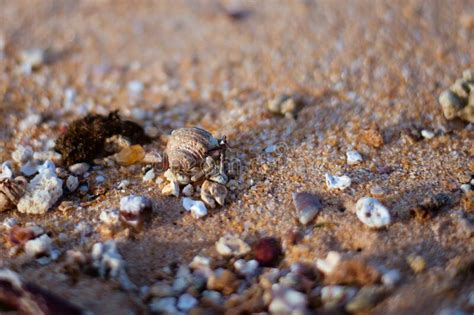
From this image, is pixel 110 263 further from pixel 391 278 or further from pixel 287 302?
pixel 391 278

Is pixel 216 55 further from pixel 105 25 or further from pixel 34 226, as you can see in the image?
pixel 34 226

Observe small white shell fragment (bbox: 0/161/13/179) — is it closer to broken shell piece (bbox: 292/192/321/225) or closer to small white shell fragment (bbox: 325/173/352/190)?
broken shell piece (bbox: 292/192/321/225)

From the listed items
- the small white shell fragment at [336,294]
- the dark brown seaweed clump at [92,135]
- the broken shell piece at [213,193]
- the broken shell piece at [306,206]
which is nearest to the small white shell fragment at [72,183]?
the dark brown seaweed clump at [92,135]

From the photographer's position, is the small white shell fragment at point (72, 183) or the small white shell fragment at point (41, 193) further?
the small white shell fragment at point (72, 183)

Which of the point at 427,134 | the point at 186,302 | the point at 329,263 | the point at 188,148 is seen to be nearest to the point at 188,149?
the point at 188,148

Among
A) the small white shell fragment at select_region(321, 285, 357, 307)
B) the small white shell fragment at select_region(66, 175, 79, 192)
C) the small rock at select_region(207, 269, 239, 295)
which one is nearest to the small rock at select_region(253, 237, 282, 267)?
the small rock at select_region(207, 269, 239, 295)

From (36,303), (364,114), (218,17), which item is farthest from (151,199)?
(218,17)

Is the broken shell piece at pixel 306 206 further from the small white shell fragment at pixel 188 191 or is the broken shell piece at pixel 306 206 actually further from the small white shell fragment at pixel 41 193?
the small white shell fragment at pixel 41 193
